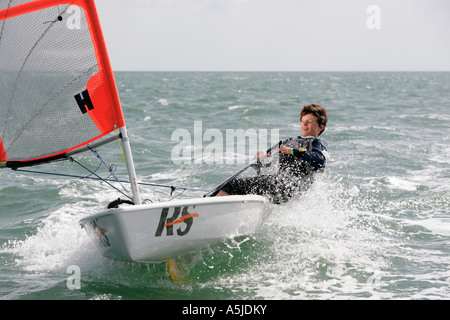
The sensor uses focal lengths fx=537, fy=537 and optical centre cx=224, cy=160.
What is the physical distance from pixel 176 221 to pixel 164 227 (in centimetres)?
10

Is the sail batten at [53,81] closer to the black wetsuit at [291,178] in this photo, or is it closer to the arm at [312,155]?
the black wetsuit at [291,178]

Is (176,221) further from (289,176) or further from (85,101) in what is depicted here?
(289,176)

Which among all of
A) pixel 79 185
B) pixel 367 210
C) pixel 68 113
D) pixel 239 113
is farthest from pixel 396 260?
pixel 239 113

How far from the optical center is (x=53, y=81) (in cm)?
429

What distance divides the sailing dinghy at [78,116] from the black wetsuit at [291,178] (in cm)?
45

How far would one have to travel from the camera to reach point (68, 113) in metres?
4.35

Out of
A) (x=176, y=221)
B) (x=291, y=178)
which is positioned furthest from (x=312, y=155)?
(x=176, y=221)

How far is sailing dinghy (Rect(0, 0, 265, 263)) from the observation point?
398 cm

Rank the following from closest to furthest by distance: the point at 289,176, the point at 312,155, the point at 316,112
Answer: the point at 312,155 → the point at 289,176 → the point at 316,112

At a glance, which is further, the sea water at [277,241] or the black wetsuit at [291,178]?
the black wetsuit at [291,178]

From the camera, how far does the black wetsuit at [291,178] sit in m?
4.96

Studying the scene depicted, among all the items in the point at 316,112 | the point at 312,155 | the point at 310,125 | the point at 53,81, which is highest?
the point at 53,81

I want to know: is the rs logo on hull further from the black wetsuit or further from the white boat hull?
the black wetsuit

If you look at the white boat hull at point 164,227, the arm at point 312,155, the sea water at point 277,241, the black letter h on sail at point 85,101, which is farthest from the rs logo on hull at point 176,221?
the arm at point 312,155
